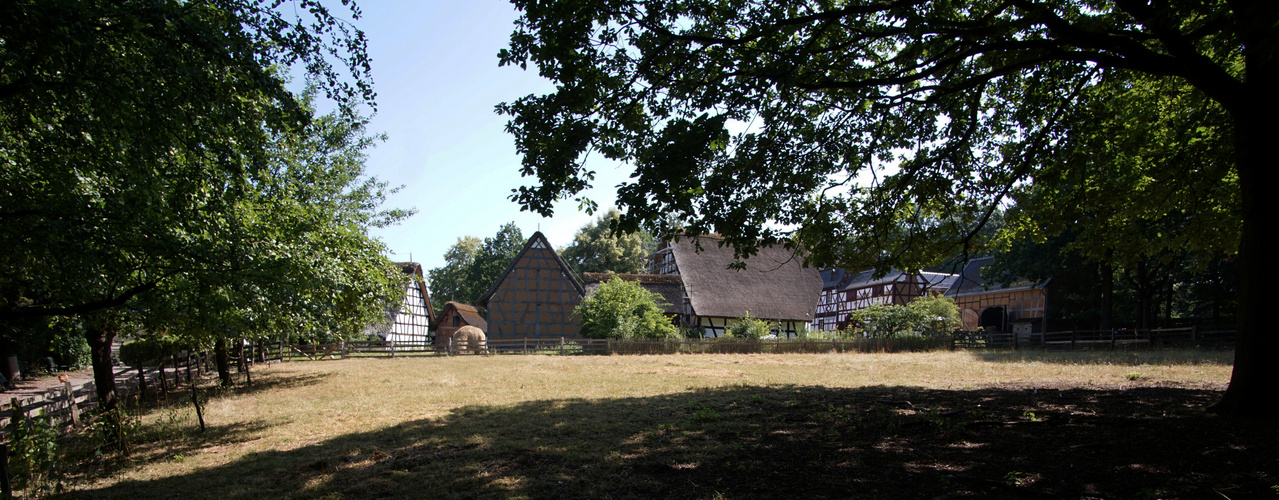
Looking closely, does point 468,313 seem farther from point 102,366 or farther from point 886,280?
point 102,366

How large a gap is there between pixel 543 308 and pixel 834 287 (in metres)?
21.0

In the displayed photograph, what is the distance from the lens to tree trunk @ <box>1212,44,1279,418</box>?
6.06 m

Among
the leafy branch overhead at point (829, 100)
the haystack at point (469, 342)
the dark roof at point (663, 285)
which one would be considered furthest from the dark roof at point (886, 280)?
the leafy branch overhead at point (829, 100)

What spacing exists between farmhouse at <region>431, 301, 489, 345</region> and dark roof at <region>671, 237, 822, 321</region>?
17.2m

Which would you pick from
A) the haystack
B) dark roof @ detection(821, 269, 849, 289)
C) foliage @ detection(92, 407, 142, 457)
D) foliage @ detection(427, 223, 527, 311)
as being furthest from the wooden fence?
foliage @ detection(427, 223, 527, 311)

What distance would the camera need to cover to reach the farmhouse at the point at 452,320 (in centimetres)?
4584

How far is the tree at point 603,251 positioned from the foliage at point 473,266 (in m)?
6.26

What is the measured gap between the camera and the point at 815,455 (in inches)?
230

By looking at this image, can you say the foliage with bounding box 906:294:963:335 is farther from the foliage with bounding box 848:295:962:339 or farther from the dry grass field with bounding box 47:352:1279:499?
the dry grass field with bounding box 47:352:1279:499

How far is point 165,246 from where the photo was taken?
6160 mm

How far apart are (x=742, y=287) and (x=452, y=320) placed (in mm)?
22156

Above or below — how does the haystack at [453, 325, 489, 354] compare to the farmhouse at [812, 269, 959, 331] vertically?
below

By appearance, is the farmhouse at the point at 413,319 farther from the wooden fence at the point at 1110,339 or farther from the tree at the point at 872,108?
the tree at the point at 872,108

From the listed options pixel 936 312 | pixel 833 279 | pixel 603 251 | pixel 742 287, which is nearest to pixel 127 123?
pixel 936 312
